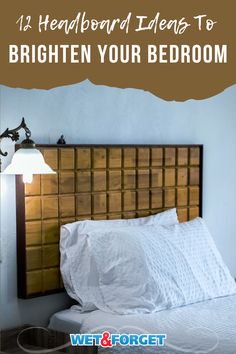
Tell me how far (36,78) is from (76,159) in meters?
0.75

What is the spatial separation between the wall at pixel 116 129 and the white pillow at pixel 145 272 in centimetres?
32

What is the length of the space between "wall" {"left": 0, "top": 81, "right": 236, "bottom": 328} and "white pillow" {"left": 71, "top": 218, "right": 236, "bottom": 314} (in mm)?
316

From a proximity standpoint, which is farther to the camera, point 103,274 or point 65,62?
point 103,274

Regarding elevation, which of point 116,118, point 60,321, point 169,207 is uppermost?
point 116,118

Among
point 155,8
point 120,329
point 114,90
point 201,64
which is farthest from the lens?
point 114,90

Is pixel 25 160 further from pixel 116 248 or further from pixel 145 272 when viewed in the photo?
pixel 145 272

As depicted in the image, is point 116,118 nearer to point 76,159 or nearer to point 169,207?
point 76,159

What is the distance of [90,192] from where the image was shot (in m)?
3.14

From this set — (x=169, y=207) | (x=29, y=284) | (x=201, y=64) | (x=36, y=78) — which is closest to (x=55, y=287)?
(x=29, y=284)

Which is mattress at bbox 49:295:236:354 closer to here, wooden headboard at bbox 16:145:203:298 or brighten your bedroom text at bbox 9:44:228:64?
wooden headboard at bbox 16:145:203:298

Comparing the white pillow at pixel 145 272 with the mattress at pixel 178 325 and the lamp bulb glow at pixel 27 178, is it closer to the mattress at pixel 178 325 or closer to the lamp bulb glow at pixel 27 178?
the mattress at pixel 178 325

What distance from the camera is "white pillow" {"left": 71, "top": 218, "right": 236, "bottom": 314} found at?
2.87 meters

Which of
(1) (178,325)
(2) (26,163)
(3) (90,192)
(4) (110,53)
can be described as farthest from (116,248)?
(4) (110,53)

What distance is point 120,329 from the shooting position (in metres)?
2.70
